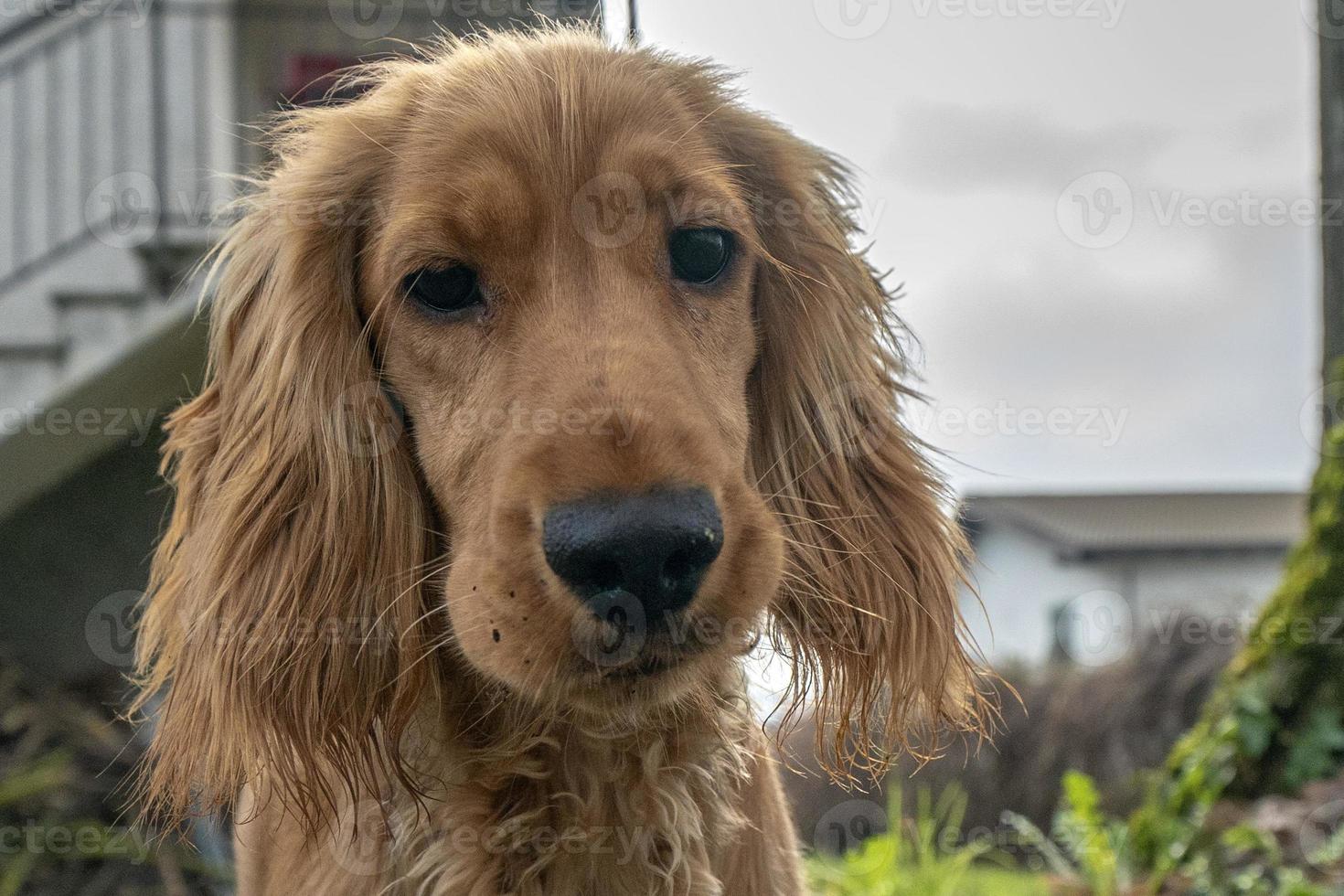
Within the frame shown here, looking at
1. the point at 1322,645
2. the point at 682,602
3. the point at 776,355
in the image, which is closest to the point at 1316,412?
the point at 1322,645

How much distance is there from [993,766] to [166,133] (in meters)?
8.12

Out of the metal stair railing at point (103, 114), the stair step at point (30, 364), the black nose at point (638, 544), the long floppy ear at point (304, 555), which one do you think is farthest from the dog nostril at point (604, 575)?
the metal stair railing at point (103, 114)

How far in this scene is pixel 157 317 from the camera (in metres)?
7.36

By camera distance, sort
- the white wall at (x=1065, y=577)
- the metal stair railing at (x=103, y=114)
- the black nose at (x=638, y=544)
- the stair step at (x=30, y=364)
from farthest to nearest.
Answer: the white wall at (x=1065, y=577) → the metal stair railing at (x=103, y=114) → the stair step at (x=30, y=364) → the black nose at (x=638, y=544)

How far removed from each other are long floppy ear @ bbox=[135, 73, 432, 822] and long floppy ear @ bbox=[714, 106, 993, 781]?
80 centimetres

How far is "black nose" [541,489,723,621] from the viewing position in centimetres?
161

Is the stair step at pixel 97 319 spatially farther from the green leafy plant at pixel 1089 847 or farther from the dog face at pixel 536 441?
the green leafy plant at pixel 1089 847

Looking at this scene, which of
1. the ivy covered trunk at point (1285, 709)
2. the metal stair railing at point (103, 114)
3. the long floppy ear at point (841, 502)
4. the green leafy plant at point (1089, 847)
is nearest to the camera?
the long floppy ear at point (841, 502)

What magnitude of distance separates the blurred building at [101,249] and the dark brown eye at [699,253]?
4667 mm

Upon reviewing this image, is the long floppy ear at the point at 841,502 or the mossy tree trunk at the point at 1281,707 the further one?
the mossy tree trunk at the point at 1281,707

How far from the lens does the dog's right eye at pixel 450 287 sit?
6.86ft

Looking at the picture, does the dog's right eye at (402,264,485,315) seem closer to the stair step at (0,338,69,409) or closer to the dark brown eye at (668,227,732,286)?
the dark brown eye at (668,227,732,286)

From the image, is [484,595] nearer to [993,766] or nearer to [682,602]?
[682,602]

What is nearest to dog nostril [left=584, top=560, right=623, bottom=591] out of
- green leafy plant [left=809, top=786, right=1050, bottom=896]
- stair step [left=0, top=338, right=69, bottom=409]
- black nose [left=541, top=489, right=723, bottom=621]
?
black nose [left=541, top=489, right=723, bottom=621]
